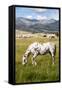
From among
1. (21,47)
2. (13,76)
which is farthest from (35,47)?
(13,76)

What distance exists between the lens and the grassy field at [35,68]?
5.27 ft

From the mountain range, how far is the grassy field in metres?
0.06

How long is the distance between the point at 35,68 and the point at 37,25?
258 millimetres

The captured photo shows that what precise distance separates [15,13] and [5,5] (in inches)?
4.3

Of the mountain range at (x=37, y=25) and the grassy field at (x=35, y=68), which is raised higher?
the mountain range at (x=37, y=25)

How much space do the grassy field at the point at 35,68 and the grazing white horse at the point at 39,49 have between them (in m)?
0.02

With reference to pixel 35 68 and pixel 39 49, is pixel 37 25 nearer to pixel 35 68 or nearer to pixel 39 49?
A: pixel 39 49

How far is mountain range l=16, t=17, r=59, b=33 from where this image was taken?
161cm

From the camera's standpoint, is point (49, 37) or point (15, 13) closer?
point (15, 13)

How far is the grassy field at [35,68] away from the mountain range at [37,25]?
0.06 meters

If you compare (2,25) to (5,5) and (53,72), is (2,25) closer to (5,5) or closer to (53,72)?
(5,5)

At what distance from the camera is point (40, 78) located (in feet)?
5.49

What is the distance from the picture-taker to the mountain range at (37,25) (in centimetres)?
161

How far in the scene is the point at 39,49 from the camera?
1.68 meters
